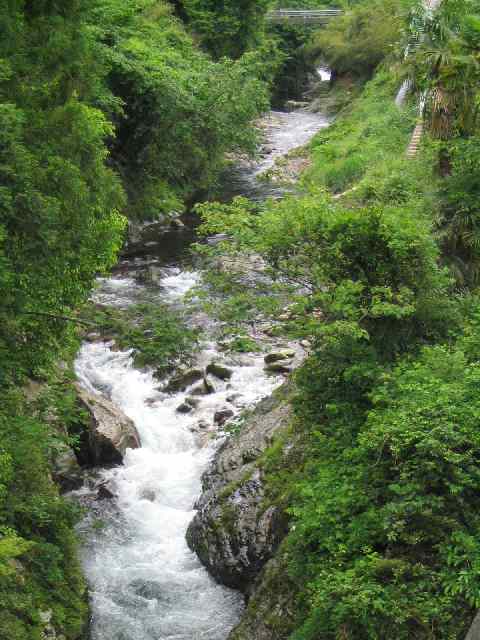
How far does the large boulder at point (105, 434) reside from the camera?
504 inches

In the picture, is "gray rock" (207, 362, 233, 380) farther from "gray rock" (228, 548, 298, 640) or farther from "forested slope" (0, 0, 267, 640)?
"gray rock" (228, 548, 298, 640)

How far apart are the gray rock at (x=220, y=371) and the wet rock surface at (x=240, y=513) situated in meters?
3.10

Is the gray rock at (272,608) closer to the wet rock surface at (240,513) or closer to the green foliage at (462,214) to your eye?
the wet rock surface at (240,513)

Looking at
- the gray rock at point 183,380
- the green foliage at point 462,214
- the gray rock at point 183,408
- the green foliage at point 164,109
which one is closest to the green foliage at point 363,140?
the green foliage at point 164,109

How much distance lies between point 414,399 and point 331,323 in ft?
6.02

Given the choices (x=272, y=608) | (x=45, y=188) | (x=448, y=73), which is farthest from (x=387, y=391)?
A: (x=448, y=73)

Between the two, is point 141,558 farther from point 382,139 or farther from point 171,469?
point 382,139

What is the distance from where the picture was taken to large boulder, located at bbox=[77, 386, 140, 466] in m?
12.8

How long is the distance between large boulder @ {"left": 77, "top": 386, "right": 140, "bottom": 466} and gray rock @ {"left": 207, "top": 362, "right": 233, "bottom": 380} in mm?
2526

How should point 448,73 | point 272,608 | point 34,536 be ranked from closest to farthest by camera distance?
point 272,608 → point 34,536 → point 448,73

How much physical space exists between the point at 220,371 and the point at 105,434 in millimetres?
3270

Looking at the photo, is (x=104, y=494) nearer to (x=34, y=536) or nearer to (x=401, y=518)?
(x=34, y=536)

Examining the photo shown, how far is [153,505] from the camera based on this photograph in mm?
12297

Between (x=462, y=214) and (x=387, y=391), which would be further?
(x=462, y=214)
